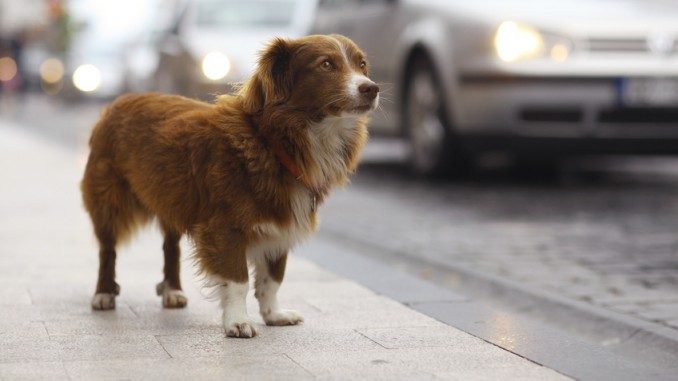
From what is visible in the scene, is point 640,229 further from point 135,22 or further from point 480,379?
point 135,22

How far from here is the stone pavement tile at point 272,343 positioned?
465cm

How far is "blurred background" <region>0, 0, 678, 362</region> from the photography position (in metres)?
7.14

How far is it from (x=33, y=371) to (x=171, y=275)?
1477 millimetres

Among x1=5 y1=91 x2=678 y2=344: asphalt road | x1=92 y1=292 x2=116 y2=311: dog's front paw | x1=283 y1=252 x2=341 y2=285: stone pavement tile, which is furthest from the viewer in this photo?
x1=5 y1=91 x2=678 y2=344: asphalt road

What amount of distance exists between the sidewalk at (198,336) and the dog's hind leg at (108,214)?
0.14m

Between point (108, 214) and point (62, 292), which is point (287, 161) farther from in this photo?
point (62, 292)

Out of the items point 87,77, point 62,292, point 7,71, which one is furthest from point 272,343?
point 87,77

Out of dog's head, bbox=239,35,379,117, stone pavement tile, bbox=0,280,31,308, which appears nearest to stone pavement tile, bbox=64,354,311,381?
dog's head, bbox=239,35,379,117

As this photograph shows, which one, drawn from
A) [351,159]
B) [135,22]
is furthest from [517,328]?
[135,22]

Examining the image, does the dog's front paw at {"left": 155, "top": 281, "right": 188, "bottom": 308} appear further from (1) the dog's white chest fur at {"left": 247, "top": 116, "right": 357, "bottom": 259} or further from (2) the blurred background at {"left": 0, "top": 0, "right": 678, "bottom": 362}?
(2) the blurred background at {"left": 0, "top": 0, "right": 678, "bottom": 362}

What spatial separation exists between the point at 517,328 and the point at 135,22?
1476 inches

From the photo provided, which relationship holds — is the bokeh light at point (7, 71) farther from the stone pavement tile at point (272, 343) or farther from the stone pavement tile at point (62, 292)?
the stone pavement tile at point (272, 343)

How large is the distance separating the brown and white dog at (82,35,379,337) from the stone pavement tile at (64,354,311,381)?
0.46 m

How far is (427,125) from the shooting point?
1073cm
